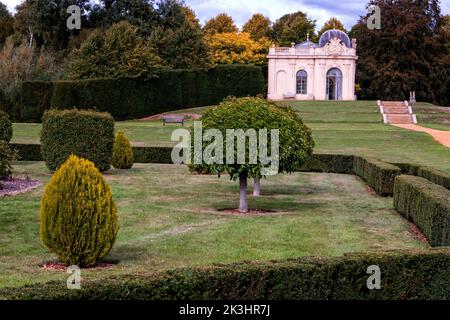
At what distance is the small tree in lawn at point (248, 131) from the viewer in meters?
15.2

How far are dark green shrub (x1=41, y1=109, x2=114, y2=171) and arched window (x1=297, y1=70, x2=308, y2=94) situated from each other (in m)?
45.0

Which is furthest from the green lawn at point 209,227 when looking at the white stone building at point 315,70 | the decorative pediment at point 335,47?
the decorative pediment at point 335,47

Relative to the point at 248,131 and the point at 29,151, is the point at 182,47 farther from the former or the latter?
the point at 248,131

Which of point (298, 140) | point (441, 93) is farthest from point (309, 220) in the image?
point (441, 93)

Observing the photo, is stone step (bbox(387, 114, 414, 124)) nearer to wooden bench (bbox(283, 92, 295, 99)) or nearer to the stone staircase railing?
the stone staircase railing

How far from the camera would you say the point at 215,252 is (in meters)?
11.4

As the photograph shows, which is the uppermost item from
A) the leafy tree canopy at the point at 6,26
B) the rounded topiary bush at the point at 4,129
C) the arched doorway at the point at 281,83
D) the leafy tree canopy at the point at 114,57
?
the leafy tree canopy at the point at 6,26

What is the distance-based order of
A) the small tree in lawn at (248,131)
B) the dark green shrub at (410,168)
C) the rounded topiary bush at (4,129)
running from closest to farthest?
1. the small tree in lawn at (248,131)
2. the dark green shrub at (410,168)
3. the rounded topiary bush at (4,129)

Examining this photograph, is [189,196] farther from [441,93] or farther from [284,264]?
[441,93]

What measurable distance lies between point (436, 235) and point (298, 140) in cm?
470

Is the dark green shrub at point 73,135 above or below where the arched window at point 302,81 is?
below

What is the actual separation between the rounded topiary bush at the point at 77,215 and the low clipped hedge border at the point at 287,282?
115 inches

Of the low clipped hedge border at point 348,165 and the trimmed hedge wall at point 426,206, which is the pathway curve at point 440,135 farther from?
the trimmed hedge wall at point 426,206

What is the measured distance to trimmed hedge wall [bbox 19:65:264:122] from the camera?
4356 cm
